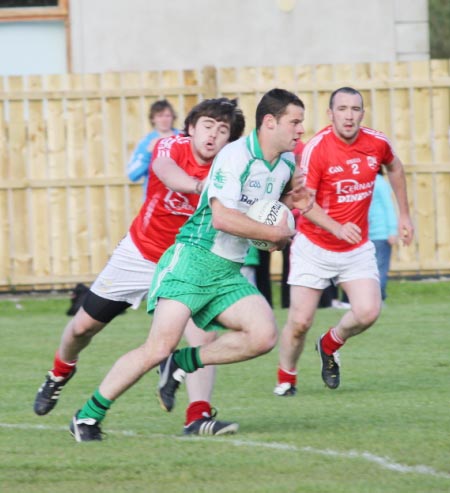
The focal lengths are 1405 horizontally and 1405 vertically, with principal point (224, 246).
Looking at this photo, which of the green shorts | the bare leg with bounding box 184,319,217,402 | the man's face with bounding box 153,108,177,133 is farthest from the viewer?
the man's face with bounding box 153,108,177,133

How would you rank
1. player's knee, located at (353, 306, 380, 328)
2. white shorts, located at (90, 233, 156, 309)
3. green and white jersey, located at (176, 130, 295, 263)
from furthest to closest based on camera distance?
1. player's knee, located at (353, 306, 380, 328)
2. white shorts, located at (90, 233, 156, 309)
3. green and white jersey, located at (176, 130, 295, 263)

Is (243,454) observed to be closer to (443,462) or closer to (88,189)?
(443,462)

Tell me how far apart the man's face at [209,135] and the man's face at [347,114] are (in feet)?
5.71

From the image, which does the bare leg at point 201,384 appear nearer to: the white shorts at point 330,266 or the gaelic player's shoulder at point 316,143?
the white shorts at point 330,266

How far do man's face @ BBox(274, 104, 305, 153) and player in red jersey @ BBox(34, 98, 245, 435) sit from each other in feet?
1.36

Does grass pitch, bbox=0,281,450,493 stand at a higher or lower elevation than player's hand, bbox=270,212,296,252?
lower

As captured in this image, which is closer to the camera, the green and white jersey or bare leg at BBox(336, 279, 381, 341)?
the green and white jersey

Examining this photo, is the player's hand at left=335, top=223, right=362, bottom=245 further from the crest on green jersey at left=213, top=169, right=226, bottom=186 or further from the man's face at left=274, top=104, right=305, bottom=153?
the crest on green jersey at left=213, top=169, right=226, bottom=186

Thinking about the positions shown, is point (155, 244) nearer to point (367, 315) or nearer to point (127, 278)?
point (127, 278)

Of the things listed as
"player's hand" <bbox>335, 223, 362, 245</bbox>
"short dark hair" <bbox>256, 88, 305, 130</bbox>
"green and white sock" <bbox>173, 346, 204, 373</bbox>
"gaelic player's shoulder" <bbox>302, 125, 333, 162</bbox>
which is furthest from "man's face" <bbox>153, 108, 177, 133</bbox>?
"green and white sock" <bbox>173, 346, 204, 373</bbox>

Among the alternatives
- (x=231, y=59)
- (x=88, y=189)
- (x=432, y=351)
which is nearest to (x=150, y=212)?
(x=432, y=351)

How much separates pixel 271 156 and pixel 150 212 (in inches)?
51.8

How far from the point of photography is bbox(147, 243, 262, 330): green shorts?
707 cm

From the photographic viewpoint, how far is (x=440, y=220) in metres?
16.5
